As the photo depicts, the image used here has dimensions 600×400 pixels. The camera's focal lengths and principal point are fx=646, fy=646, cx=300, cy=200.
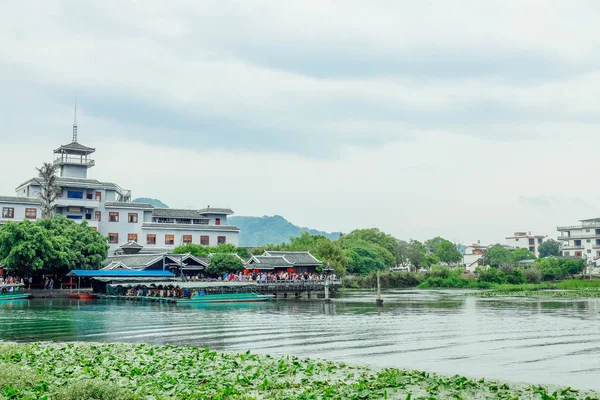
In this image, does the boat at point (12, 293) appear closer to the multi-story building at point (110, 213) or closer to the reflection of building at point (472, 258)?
the multi-story building at point (110, 213)

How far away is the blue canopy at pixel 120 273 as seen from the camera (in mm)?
54388

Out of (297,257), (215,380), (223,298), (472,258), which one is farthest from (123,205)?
(472,258)

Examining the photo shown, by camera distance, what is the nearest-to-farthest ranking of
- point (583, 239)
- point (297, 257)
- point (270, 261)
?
1. point (270, 261)
2. point (297, 257)
3. point (583, 239)

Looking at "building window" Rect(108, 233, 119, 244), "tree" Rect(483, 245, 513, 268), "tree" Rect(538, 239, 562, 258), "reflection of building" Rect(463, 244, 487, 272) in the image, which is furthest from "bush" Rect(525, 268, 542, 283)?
"tree" Rect(538, 239, 562, 258)

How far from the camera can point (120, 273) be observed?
56.0 meters

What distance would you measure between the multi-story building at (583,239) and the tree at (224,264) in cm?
7763

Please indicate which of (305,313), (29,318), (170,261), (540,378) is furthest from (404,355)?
(170,261)

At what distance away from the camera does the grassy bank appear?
11.9 metres

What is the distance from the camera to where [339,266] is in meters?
75.1

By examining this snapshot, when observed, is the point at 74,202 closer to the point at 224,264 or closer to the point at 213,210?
the point at 213,210

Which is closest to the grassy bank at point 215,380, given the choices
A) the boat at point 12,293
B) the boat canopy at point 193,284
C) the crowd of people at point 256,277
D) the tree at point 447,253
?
the boat canopy at point 193,284

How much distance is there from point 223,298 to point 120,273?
38.5 feet

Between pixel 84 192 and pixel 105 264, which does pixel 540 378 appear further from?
pixel 84 192

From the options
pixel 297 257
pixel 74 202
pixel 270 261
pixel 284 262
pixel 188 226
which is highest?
pixel 74 202
